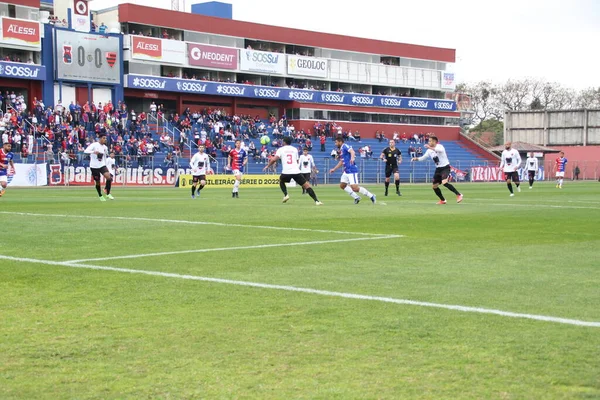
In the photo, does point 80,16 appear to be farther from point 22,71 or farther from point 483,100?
point 483,100

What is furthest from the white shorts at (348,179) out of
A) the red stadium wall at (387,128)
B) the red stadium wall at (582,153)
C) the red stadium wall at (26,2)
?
the red stadium wall at (582,153)

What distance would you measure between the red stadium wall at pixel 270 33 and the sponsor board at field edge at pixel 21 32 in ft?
30.2

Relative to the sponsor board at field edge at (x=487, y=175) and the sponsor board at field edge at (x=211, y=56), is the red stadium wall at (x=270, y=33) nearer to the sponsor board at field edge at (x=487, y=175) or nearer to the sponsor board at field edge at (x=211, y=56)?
the sponsor board at field edge at (x=211, y=56)

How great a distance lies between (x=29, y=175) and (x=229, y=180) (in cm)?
1189

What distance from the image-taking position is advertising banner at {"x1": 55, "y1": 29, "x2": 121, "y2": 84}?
57531 millimetres

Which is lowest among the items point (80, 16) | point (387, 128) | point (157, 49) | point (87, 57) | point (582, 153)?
point (582, 153)

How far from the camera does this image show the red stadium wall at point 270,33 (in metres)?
66.1

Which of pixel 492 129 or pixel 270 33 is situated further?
pixel 492 129

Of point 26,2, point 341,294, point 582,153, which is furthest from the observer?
point 582,153

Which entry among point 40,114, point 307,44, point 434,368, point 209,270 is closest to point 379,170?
point 307,44

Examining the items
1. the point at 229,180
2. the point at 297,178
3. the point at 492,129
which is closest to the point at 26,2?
the point at 229,180

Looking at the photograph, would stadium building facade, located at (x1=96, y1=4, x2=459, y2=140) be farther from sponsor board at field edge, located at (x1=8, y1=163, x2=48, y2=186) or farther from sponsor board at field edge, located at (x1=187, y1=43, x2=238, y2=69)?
sponsor board at field edge, located at (x1=8, y1=163, x2=48, y2=186)

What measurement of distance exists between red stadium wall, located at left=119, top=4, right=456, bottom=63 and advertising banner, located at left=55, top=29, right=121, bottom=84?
561cm

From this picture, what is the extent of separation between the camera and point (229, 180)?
51219mm
